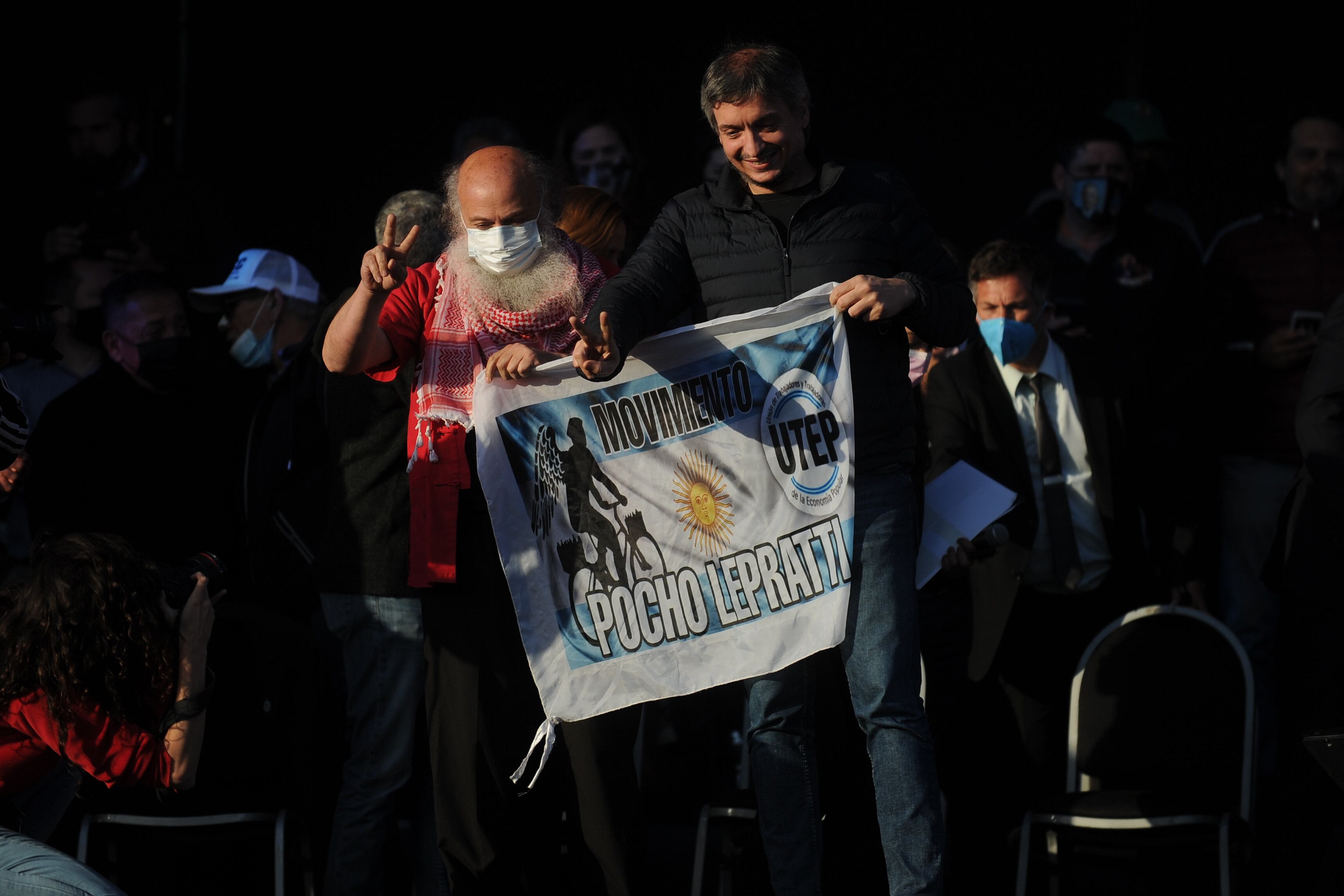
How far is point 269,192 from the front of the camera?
7129 millimetres

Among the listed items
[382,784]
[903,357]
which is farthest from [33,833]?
[903,357]

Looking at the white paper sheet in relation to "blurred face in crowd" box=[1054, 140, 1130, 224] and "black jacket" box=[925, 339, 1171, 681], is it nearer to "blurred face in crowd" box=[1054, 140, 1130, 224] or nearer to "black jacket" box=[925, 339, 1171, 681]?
"black jacket" box=[925, 339, 1171, 681]

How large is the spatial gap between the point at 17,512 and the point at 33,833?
2119mm

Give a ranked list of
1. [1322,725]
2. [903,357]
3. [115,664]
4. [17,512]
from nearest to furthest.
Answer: [115,664] < [903,357] < [1322,725] < [17,512]

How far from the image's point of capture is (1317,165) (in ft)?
19.7

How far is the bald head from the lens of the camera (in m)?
3.93

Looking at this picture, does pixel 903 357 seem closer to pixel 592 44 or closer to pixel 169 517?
pixel 169 517

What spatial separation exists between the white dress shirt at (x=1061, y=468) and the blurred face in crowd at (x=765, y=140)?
64.1 inches

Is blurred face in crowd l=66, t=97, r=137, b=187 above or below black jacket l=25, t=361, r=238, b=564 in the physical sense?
above

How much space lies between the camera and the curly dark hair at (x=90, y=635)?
3.68 m

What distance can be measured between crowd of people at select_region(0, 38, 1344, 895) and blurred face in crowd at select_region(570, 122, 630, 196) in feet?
0.04

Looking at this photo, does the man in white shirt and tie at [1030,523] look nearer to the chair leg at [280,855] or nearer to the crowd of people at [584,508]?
the crowd of people at [584,508]

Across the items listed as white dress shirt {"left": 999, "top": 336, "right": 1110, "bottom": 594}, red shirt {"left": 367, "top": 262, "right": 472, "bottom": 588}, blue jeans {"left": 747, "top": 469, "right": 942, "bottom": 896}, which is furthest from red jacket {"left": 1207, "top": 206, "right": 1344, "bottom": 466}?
red shirt {"left": 367, "top": 262, "right": 472, "bottom": 588}

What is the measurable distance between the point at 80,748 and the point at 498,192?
1.69m
